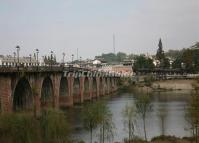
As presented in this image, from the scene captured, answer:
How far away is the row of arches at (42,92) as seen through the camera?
9612 cm

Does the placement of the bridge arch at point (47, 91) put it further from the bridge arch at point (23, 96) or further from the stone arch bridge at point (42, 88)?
the bridge arch at point (23, 96)

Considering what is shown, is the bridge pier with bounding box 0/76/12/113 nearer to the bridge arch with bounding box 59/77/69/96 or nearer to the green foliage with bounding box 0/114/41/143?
the green foliage with bounding box 0/114/41/143

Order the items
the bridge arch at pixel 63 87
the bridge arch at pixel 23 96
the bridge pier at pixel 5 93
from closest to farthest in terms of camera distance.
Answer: the bridge pier at pixel 5 93 → the bridge arch at pixel 23 96 → the bridge arch at pixel 63 87

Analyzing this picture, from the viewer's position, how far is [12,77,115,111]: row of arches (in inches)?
3784

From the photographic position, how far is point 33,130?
180ft

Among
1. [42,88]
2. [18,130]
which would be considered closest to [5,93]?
[18,130]

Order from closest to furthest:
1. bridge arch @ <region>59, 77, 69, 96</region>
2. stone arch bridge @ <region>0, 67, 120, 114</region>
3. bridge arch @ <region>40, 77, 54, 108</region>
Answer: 1. stone arch bridge @ <region>0, 67, 120, 114</region>
2. bridge arch @ <region>40, 77, 54, 108</region>
3. bridge arch @ <region>59, 77, 69, 96</region>

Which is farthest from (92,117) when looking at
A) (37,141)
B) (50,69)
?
(50,69)

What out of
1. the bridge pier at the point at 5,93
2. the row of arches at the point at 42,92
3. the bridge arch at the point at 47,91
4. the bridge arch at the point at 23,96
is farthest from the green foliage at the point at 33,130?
the bridge arch at the point at 47,91

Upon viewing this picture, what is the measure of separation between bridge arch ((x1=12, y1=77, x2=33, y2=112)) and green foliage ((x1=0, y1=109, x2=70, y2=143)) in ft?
121

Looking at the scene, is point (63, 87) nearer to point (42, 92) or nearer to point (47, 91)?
point (47, 91)

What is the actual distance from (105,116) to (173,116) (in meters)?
36.8

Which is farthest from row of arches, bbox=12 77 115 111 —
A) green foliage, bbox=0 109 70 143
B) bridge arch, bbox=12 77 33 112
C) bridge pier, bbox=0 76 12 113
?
green foliage, bbox=0 109 70 143

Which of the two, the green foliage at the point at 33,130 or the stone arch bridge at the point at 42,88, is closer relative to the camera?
the green foliage at the point at 33,130
